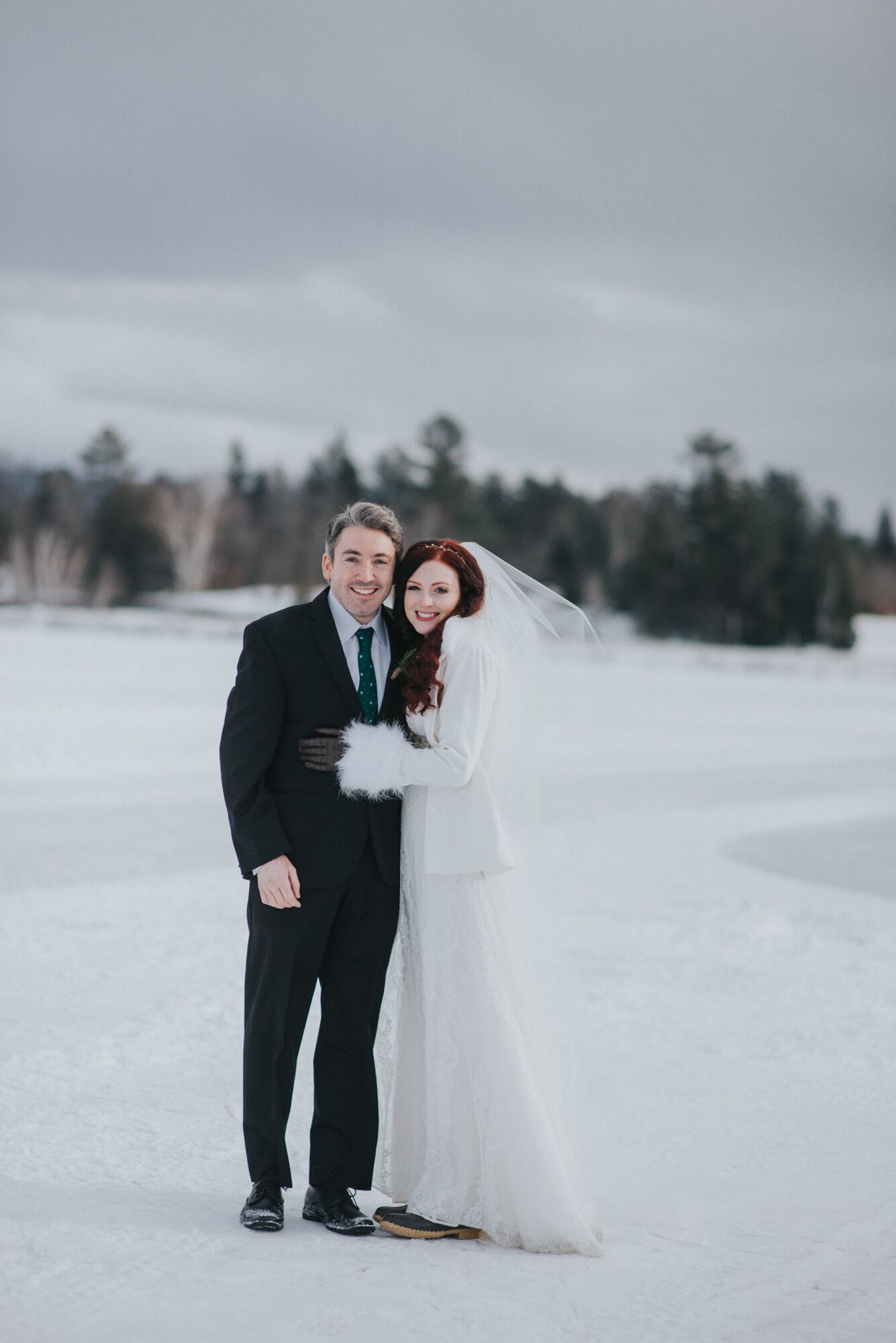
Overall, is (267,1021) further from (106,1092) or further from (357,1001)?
(106,1092)

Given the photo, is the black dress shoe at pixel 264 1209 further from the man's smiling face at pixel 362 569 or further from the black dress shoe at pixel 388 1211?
the man's smiling face at pixel 362 569

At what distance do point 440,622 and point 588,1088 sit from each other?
160 cm

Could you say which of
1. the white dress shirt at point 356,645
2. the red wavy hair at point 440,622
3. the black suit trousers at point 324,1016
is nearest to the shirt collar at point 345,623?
the white dress shirt at point 356,645

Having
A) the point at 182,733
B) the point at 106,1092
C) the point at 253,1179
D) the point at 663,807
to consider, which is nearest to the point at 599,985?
the point at 106,1092

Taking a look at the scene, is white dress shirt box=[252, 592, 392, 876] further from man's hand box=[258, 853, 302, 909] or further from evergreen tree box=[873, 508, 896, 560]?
evergreen tree box=[873, 508, 896, 560]

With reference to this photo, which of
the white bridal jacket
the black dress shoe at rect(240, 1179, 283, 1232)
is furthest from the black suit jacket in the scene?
the black dress shoe at rect(240, 1179, 283, 1232)

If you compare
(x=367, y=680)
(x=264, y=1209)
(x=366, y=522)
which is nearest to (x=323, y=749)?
(x=367, y=680)

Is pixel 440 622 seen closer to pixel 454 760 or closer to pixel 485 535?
pixel 454 760

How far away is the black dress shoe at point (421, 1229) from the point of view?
312cm

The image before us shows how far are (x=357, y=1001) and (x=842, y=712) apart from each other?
2184 cm

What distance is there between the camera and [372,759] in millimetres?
3062

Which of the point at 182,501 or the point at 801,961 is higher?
the point at 182,501

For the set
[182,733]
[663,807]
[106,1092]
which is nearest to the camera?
[106,1092]

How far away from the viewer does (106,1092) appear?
421 centimetres
